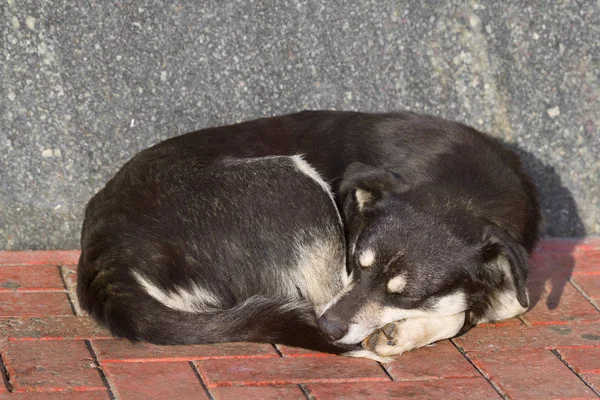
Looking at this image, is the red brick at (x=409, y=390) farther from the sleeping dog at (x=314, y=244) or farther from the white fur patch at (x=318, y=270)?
the white fur patch at (x=318, y=270)

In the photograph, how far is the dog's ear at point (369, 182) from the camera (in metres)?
3.92

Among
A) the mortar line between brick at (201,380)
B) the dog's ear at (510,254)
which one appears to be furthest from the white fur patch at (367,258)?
the mortar line between brick at (201,380)

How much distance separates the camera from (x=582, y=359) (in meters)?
3.86

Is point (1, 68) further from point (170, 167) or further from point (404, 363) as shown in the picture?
point (404, 363)

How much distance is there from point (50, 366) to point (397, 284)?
1.50m

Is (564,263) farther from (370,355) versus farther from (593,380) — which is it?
(370,355)

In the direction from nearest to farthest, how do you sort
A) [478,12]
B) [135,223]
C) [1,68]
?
1. [135,223]
2. [1,68]
3. [478,12]

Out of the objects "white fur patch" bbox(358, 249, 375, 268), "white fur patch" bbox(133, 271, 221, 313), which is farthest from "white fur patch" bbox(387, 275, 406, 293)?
"white fur patch" bbox(133, 271, 221, 313)

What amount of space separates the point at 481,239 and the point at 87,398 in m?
1.80

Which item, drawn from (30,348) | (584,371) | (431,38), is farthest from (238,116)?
(584,371)

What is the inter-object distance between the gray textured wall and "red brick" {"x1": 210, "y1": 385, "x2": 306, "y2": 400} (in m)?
1.86

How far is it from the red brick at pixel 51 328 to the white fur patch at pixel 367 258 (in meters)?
1.19

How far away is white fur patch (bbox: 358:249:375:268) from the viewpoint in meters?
3.83

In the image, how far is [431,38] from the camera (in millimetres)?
5031
